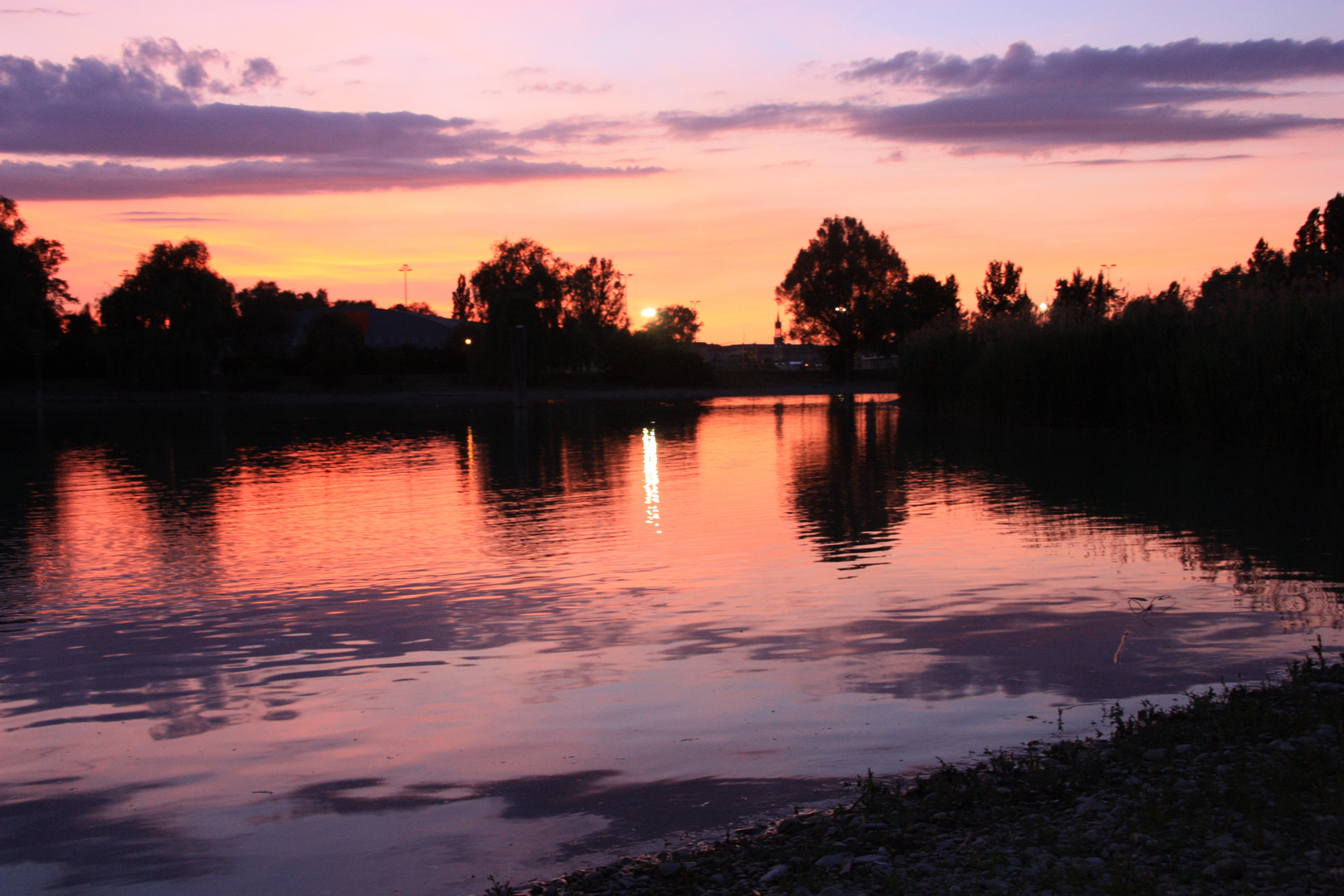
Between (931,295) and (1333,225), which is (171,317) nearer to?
(931,295)

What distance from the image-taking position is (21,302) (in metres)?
68.8

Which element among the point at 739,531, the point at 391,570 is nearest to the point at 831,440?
the point at 739,531

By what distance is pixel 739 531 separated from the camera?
13492mm

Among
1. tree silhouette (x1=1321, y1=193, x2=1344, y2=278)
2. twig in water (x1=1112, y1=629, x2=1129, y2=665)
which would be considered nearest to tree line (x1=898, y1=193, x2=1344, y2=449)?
twig in water (x1=1112, y1=629, x2=1129, y2=665)

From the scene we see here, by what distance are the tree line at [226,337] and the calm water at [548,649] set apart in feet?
190

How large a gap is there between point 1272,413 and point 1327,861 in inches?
821

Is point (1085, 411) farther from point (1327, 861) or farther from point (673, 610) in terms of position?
point (1327, 861)

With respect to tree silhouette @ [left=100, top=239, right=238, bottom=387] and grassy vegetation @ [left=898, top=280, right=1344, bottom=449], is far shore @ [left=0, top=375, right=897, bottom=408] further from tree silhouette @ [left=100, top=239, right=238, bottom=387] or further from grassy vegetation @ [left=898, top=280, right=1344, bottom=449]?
grassy vegetation @ [left=898, top=280, right=1344, bottom=449]

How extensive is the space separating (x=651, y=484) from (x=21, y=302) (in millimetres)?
65759

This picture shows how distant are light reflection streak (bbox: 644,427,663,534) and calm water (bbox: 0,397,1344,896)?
5.2 inches

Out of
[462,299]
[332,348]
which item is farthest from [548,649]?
[462,299]

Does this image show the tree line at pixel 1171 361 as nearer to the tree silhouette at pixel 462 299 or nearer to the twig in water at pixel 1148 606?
the twig in water at pixel 1148 606

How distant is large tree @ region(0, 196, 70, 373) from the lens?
66.9m

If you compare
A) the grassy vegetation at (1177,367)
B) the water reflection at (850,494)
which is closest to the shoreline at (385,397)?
the grassy vegetation at (1177,367)
